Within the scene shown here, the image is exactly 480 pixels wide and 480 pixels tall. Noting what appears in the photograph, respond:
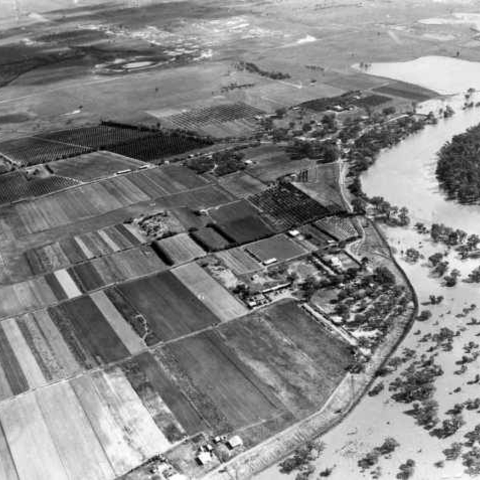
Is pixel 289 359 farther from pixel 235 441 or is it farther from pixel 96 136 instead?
pixel 96 136

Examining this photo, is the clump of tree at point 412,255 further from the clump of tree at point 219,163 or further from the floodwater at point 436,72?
the floodwater at point 436,72

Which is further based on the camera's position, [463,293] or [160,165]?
[160,165]

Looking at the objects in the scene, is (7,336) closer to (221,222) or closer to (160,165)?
(221,222)

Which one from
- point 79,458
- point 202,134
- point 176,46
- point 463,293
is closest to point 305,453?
point 79,458

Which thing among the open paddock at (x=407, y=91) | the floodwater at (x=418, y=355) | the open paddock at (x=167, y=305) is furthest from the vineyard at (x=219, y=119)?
the open paddock at (x=167, y=305)

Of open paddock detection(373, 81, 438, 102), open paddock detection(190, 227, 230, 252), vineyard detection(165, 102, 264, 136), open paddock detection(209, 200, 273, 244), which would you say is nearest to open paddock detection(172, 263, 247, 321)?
open paddock detection(190, 227, 230, 252)

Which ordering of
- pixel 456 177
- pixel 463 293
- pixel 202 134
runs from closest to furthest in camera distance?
pixel 463 293
pixel 456 177
pixel 202 134

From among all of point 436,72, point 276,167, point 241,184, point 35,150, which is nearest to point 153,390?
point 241,184
